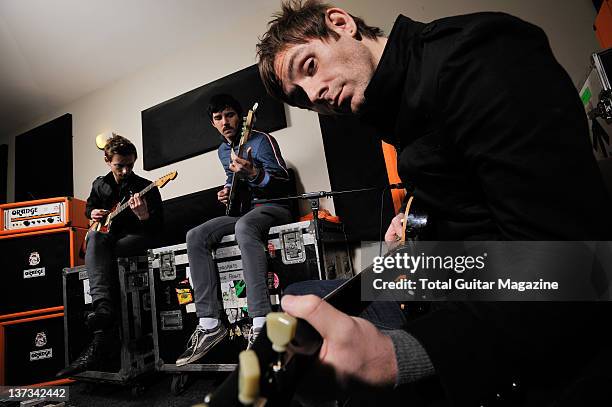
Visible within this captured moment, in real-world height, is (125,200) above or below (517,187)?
above

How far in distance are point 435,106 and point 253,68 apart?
8.14ft

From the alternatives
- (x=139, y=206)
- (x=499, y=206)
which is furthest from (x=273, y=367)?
(x=139, y=206)

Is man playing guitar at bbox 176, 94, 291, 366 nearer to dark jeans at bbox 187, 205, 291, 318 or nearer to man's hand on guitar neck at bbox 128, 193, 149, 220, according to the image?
dark jeans at bbox 187, 205, 291, 318

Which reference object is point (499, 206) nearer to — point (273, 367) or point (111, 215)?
point (273, 367)

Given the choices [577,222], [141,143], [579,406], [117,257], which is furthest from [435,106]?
[141,143]

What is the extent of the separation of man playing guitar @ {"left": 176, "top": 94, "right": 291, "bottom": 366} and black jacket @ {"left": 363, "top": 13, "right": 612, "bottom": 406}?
123cm

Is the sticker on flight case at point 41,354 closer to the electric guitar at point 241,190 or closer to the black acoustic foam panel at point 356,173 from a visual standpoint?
the electric guitar at point 241,190

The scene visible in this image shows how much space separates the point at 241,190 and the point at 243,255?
1.94 feet

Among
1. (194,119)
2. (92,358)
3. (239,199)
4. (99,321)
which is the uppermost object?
(194,119)

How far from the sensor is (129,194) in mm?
2275

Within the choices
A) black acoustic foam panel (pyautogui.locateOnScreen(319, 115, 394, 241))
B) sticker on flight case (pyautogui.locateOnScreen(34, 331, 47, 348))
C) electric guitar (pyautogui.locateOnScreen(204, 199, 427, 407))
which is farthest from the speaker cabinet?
electric guitar (pyautogui.locateOnScreen(204, 199, 427, 407))

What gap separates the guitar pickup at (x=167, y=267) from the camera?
1.85 m

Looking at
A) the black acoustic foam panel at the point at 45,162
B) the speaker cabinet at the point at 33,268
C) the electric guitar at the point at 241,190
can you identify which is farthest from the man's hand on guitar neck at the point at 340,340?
the black acoustic foam panel at the point at 45,162

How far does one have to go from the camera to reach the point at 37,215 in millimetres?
2391
